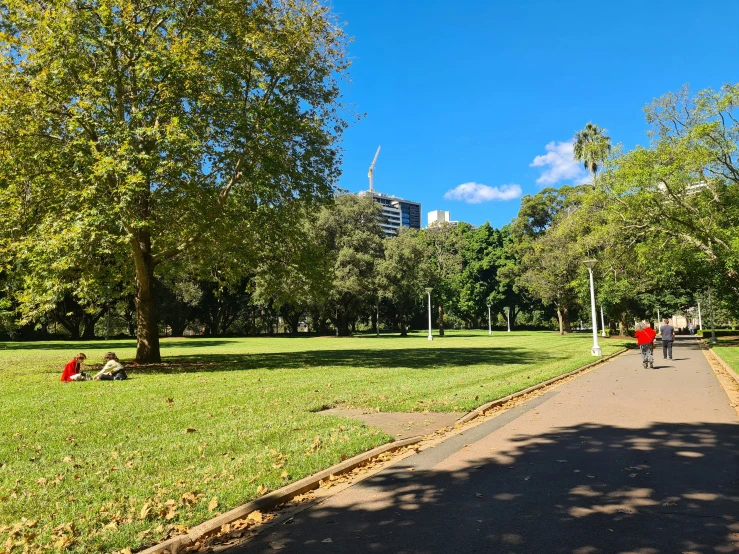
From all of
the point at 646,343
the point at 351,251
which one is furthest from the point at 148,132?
the point at 351,251

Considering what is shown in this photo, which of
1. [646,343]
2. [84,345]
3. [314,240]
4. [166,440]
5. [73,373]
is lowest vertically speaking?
[166,440]

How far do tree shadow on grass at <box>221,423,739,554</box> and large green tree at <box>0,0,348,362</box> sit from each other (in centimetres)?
1248

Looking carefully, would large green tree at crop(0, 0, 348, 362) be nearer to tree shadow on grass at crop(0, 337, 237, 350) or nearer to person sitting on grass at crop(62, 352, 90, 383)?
person sitting on grass at crop(62, 352, 90, 383)

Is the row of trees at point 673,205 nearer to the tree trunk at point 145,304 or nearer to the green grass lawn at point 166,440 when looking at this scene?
the green grass lawn at point 166,440

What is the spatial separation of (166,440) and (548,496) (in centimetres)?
540

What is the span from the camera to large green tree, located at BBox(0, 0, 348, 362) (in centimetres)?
1609

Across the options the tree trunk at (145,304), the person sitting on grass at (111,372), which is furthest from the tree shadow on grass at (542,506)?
the tree trunk at (145,304)

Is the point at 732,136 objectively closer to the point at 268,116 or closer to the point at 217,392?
the point at 268,116

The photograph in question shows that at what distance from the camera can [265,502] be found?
17.4ft

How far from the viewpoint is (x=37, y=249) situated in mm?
15023

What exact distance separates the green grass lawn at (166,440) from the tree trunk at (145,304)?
4.62 meters

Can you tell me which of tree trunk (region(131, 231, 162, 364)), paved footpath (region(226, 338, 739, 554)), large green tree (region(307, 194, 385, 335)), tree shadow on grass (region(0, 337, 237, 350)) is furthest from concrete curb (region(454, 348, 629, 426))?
large green tree (region(307, 194, 385, 335))

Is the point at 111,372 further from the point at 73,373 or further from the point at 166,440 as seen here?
the point at 166,440

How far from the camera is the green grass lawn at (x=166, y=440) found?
191 inches
